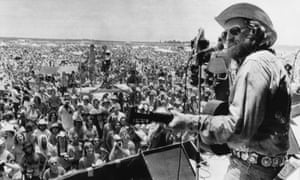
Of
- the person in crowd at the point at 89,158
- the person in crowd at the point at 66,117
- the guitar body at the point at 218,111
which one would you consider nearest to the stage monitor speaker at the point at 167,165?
the guitar body at the point at 218,111

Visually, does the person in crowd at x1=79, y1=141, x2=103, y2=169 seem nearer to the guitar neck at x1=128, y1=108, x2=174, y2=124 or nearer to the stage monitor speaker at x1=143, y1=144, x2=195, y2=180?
the stage monitor speaker at x1=143, y1=144, x2=195, y2=180

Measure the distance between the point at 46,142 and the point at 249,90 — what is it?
161 inches

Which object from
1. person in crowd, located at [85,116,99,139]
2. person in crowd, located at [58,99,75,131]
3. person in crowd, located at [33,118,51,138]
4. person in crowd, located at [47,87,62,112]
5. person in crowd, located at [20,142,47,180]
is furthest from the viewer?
person in crowd, located at [47,87,62,112]

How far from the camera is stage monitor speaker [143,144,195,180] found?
2436 millimetres

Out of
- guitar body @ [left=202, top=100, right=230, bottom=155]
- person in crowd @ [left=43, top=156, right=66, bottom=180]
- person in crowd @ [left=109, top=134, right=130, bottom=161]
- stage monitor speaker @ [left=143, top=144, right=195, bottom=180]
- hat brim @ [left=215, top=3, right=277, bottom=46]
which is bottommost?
person in crowd @ [left=43, top=156, right=66, bottom=180]

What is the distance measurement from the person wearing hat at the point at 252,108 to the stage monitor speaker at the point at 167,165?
3.42ft

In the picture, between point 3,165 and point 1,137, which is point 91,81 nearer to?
point 1,137

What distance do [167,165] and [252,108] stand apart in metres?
1.59

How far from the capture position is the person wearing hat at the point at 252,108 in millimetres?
1106

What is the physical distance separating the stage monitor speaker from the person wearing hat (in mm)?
1041

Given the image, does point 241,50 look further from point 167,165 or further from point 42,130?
point 42,130

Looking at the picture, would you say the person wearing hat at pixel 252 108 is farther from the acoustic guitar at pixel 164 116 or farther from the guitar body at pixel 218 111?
the guitar body at pixel 218 111

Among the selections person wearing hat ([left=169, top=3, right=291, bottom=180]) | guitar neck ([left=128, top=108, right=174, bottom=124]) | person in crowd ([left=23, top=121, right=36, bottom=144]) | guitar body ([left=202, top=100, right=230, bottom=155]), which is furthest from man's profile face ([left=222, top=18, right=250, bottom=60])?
person in crowd ([left=23, top=121, right=36, bottom=144])

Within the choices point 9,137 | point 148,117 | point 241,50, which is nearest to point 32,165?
point 9,137
